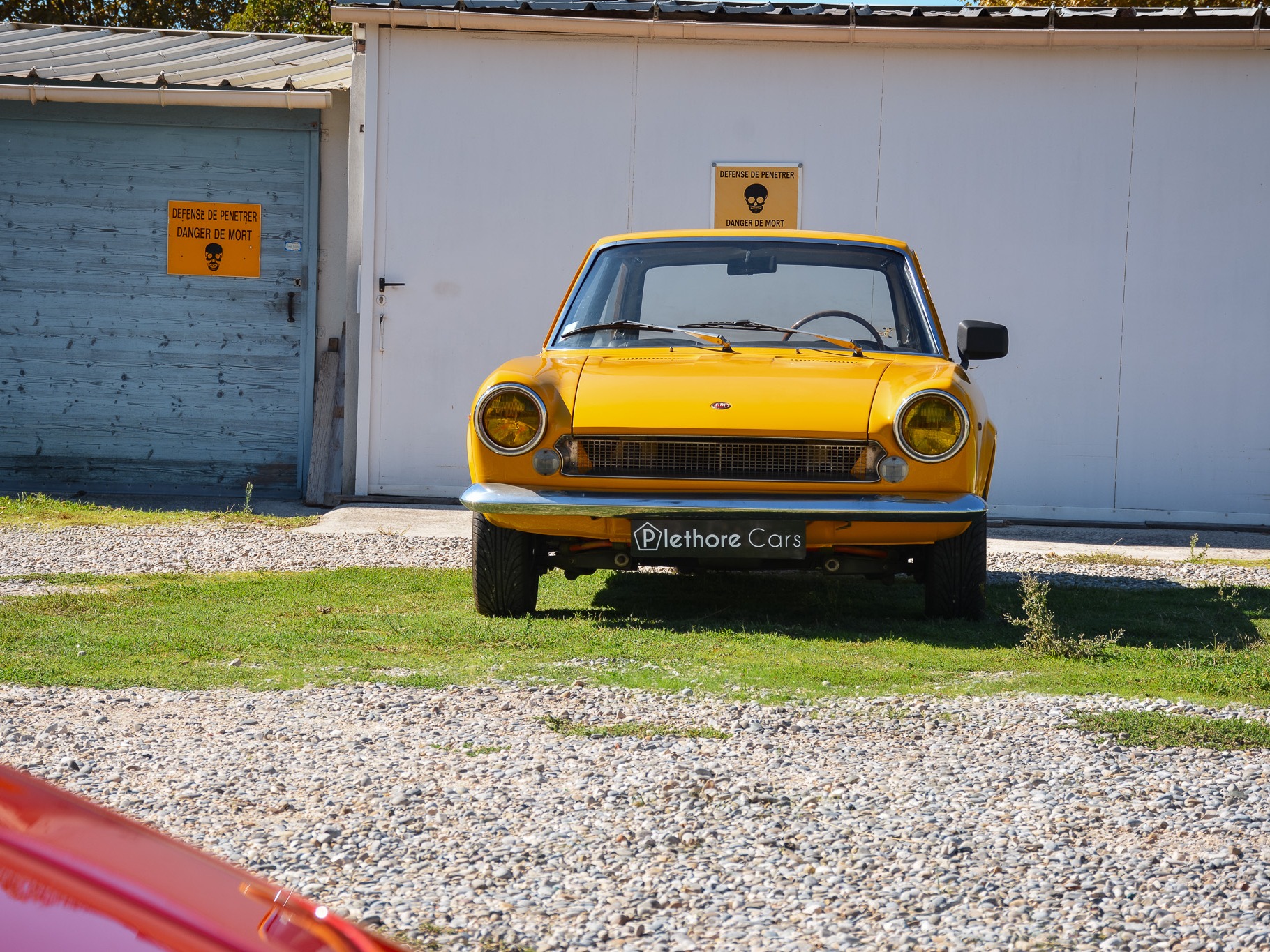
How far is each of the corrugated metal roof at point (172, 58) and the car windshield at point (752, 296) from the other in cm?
493

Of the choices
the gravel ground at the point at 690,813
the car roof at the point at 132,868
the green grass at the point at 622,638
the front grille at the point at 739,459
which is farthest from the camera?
the front grille at the point at 739,459

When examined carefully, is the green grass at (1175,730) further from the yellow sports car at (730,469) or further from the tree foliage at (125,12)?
the tree foliage at (125,12)

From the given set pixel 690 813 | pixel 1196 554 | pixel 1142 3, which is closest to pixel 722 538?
pixel 690 813

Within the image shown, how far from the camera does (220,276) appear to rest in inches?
394

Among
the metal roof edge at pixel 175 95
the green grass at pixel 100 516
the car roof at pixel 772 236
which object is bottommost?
the green grass at pixel 100 516

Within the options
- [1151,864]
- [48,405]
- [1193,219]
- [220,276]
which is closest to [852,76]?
[1193,219]

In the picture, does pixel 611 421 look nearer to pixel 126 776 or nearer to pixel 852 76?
pixel 126 776

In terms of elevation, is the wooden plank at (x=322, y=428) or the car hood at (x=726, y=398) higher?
the car hood at (x=726, y=398)

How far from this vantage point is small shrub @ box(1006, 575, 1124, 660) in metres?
4.46

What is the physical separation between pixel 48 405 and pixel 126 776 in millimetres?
7852

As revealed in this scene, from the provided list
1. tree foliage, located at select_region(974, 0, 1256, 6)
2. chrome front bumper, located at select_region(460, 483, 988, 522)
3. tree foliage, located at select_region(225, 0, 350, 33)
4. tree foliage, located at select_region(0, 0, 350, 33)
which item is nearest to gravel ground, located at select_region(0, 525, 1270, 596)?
chrome front bumper, located at select_region(460, 483, 988, 522)

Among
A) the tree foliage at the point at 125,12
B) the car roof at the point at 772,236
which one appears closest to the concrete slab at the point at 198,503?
the car roof at the point at 772,236

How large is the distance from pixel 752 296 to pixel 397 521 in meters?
3.31

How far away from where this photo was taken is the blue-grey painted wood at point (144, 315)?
32.5 feet
